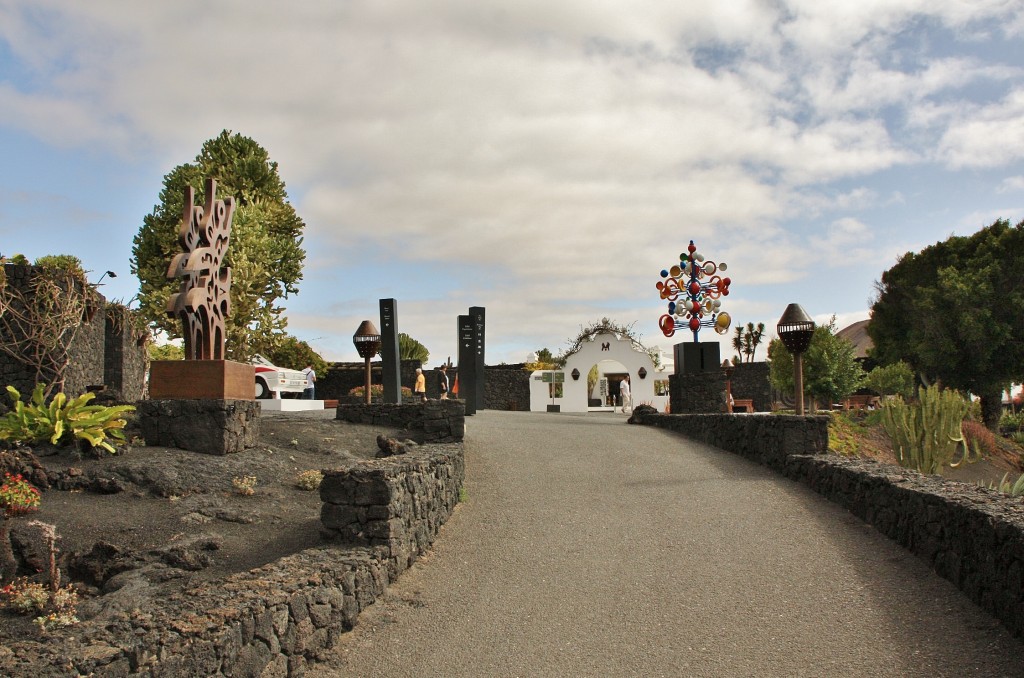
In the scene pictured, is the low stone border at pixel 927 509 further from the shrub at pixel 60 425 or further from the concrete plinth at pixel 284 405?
the concrete plinth at pixel 284 405

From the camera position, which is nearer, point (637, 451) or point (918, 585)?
point (918, 585)

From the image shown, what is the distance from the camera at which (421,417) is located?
16.2 meters

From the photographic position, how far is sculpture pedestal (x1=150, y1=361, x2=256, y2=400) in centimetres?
1171

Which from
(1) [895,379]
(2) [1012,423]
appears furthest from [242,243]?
(2) [1012,423]

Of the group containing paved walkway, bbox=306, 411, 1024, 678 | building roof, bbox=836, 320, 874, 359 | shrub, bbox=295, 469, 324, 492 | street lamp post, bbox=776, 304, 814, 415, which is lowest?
paved walkway, bbox=306, 411, 1024, 678

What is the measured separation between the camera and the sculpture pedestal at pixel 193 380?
11.7 meters

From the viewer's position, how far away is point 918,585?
765 centimetres

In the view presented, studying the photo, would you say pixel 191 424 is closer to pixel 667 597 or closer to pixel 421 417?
pixel 421 417

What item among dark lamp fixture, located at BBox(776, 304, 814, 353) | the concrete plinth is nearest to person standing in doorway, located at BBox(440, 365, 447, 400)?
the concrete plinth

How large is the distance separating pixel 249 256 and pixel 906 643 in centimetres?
2540

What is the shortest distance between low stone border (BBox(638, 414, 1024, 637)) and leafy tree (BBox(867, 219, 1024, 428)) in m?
25.0

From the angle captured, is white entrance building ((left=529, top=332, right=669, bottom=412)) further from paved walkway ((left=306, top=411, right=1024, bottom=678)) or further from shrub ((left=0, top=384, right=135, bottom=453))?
shrub ((left=0, top=384, right=135, bottom=453))

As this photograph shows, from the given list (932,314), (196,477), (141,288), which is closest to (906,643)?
(196,477)

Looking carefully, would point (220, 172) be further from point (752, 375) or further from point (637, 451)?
point (752, 375)
